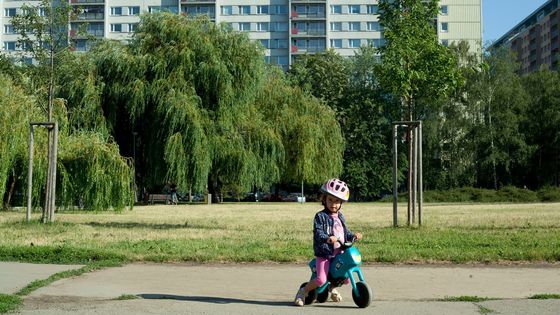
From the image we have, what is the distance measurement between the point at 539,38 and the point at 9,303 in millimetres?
140040

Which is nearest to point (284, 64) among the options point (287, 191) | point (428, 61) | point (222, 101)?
point (287, 191)

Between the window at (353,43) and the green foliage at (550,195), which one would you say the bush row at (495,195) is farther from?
the window at (353,43)

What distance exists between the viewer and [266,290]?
9.30 m

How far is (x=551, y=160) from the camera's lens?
72.9 meters

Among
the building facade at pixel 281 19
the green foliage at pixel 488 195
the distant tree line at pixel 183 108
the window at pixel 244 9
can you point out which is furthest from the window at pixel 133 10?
the green foliage at pixel 488 195

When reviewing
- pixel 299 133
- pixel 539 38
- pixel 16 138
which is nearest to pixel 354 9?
pixel 539 38

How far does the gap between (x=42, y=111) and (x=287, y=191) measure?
64.5m

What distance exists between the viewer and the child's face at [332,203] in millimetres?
7973

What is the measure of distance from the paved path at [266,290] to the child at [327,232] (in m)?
0.32

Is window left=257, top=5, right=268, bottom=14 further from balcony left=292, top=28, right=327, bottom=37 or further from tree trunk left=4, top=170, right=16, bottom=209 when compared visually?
tree trunk left=4, top=170, right=16, bottom=209

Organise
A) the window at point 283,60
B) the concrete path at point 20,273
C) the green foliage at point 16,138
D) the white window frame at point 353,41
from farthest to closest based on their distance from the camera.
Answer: the white window frame at point 353,41
the window at point 283,60
the green foliage at point 16,138
the concrete path at point 20,273

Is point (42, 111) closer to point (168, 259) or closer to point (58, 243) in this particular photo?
point (58, 243)

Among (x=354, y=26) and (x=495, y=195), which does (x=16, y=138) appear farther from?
(x=354, y=26)

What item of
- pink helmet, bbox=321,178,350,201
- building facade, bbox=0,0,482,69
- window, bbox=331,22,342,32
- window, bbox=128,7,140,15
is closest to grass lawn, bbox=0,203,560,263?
→ pink helmet, bbox=321,178,350,201
